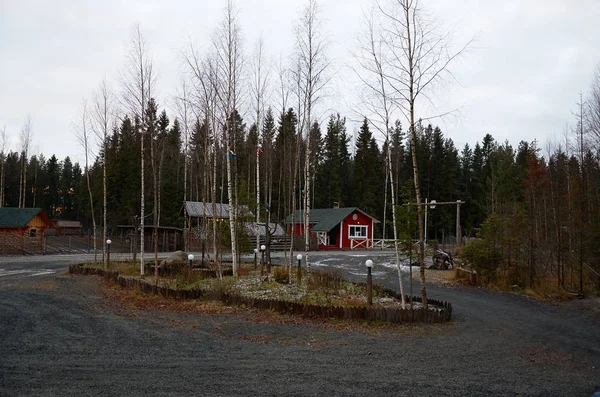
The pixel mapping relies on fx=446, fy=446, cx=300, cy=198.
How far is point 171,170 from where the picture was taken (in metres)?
46.7

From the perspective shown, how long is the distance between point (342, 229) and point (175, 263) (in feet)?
79.7

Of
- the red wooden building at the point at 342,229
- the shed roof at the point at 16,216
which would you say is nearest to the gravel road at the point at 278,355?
the shed roof at the point at 16,216

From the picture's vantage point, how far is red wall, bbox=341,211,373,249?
4178 centimetres

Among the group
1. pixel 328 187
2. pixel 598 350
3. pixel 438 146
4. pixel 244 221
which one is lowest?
pixel 598 350

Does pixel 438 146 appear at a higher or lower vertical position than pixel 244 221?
higher

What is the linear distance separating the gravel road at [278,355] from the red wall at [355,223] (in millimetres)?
30586

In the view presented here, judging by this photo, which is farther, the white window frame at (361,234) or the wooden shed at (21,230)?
the white window frame at (361,234)

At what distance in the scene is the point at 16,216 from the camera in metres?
34.2

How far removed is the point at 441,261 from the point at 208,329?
1715 centimetres

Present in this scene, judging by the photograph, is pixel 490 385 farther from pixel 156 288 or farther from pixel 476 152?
pixel 476 152

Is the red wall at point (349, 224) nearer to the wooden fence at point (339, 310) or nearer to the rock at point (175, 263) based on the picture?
the rock at point (175, 263)

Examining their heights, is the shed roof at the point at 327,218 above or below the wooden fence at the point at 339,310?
above

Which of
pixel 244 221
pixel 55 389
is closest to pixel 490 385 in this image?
pixel 55 389

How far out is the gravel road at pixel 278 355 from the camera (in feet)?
17.3
